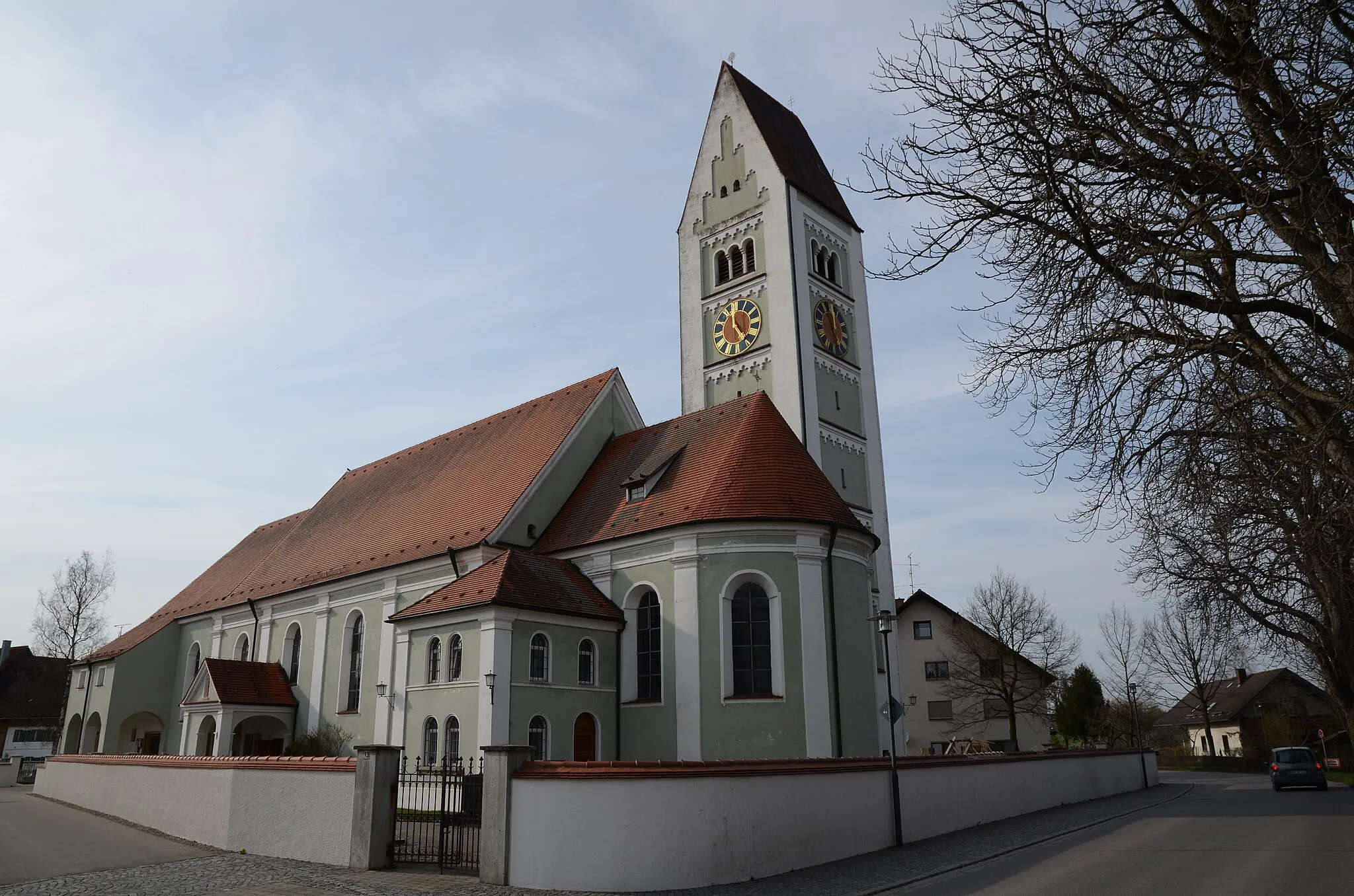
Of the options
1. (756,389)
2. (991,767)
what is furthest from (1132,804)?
(756,389)

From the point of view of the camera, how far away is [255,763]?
1588cm

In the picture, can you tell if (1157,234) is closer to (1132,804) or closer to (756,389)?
(1132,804)

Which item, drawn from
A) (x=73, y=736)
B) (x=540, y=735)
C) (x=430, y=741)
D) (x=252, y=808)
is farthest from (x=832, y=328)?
(x=73, y=736)

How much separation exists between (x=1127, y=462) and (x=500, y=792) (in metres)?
8.53

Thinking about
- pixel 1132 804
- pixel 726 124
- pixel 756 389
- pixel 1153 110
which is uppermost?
pixel 726 124

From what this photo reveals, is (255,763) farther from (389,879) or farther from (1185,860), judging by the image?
(1185,860)

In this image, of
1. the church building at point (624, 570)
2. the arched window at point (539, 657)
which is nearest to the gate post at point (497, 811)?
the church building at point (624, 570)

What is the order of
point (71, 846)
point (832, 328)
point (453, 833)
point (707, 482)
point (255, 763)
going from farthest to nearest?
point (832, 328) < point (707, 482) < point (71, 846) < point (255, 763) < point (453, 833)

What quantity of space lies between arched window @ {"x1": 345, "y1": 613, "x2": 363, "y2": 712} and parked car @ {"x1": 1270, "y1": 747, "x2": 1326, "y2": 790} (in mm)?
26943

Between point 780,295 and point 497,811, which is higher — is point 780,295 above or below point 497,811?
above

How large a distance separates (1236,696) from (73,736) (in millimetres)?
77576

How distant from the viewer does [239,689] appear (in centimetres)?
2827

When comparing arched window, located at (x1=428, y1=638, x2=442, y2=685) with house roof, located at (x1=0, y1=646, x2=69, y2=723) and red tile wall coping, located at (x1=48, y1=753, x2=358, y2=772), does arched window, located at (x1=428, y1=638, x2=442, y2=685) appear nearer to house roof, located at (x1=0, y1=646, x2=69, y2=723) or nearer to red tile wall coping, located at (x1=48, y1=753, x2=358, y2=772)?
red tile wall coping, located at (x1=48, y1=753, x2=358, y2=772)

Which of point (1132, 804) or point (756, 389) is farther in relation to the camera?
point (756, 389)
